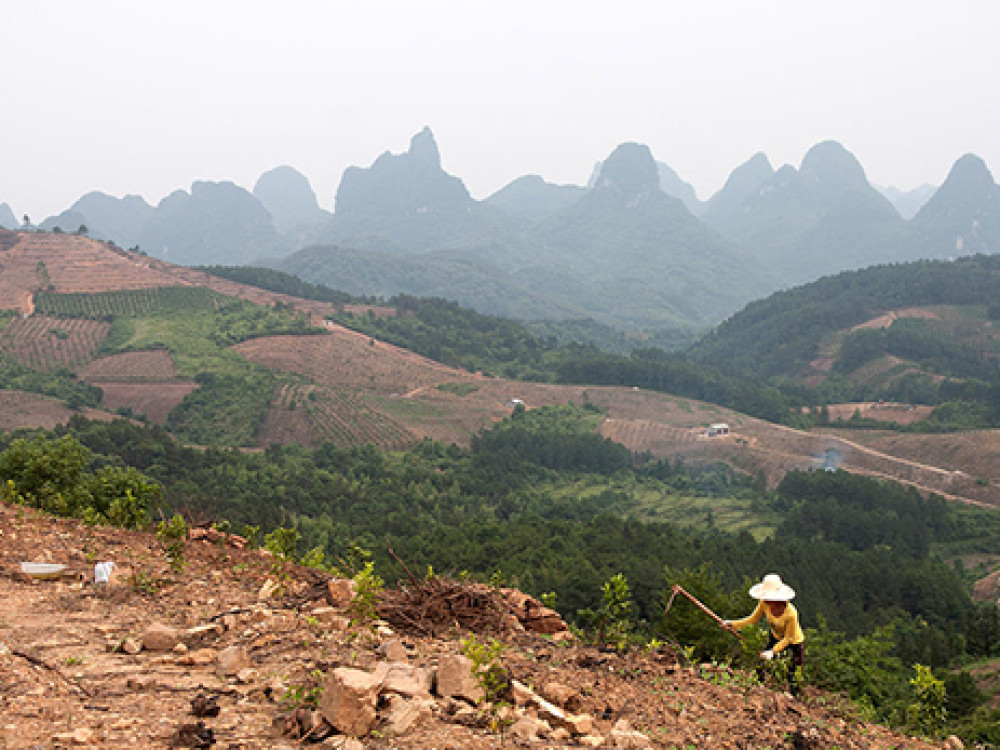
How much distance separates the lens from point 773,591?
21.3ft

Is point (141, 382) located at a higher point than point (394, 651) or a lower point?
lower

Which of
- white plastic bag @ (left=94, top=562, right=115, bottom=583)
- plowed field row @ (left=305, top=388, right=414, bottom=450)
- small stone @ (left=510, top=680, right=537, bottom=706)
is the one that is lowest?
plowed field row @ (left=305, top=388, right=414, bottom=450)

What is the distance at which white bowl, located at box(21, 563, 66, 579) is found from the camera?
23.9ft

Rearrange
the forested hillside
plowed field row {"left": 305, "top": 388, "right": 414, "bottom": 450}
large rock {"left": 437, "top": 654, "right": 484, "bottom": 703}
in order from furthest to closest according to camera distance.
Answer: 1. plowed field row {"left": 305, "top": 388, "right": 414, "bottom": 450}
2. the forested hillside
3. large rock {"left": 437, "top": 654, "right": 484, "bottom": 703}

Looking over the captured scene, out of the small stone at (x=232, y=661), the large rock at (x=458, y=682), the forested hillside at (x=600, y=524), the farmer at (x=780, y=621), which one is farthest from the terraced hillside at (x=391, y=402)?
the large rock at (x=458, y=682)

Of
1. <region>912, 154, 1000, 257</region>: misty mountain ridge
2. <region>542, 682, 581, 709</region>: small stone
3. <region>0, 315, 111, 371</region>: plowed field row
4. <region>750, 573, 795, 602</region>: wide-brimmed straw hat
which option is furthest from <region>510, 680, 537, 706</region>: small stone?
<region>912, 154, 1000, 257</region>: misty mountain ridge

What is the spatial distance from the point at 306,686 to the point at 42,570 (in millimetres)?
4057

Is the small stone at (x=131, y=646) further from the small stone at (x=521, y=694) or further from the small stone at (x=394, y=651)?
the small stone at (x=521, y=694)

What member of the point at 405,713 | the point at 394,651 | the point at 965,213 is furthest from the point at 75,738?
the point at 965,213

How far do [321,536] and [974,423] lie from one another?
45364 millimetres

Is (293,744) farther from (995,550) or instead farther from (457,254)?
(457,254)

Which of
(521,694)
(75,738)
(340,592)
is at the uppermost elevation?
(75,738)

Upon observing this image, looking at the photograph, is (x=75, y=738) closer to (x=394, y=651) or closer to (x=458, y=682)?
(x=394, y=651)

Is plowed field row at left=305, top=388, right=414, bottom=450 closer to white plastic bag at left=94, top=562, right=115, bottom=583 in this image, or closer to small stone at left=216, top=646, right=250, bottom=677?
white plastic bag at left=94, top=562, right=115, bottom=583
